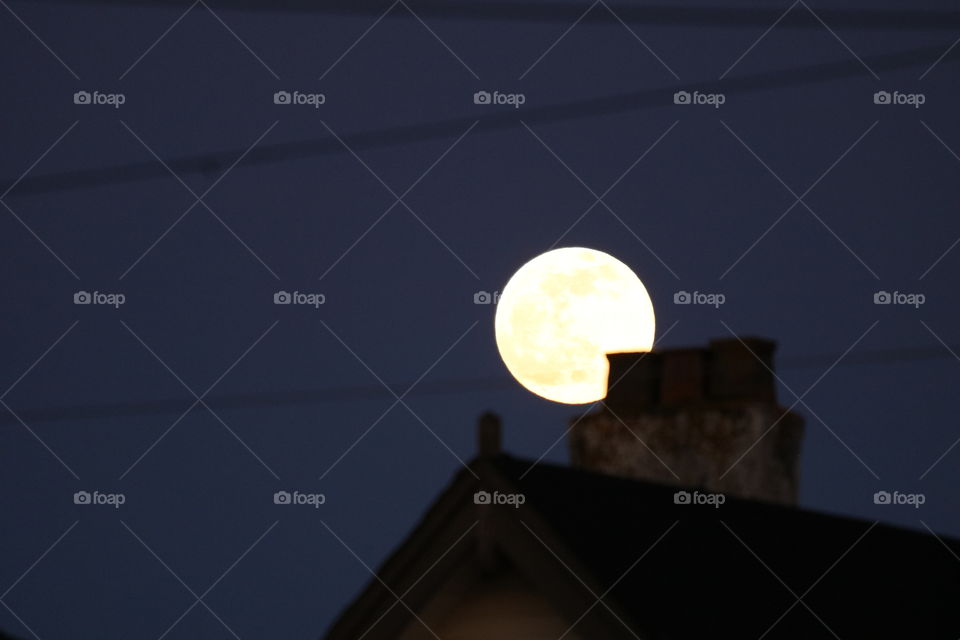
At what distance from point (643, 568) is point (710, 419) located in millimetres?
7498

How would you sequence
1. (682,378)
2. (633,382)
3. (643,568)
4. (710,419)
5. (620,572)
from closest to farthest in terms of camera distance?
(620,572) → (643,568) → (710,419) → (682,378) → (633,382)

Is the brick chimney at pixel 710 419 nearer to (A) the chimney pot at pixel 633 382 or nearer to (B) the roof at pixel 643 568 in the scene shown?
(A) the chimney pot at pixel 633 382

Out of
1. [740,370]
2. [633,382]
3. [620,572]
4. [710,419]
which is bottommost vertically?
[620,572]

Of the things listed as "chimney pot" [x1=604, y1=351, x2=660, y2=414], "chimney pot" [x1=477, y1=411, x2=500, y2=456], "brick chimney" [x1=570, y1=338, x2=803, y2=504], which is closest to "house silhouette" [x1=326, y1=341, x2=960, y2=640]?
"chimney pot" [x1=477, y1=411, x2=500, y2=456]

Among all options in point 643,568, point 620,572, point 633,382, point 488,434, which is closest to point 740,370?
point 633,382

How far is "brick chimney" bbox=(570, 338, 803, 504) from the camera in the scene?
16844mm

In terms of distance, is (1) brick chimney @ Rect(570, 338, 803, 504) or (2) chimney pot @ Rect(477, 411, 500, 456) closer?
(2) chimney pot @ Rect(477, 411, 500, 456)

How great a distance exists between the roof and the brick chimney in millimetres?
5676

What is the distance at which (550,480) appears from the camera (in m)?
10.3

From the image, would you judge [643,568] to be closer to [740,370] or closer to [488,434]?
[488,434]

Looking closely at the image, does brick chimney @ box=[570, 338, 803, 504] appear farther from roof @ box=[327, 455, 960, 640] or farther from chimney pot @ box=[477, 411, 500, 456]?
chimney pot @ box=[477, 411, 500, 456]

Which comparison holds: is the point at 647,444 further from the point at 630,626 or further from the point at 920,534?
the point at 630,626

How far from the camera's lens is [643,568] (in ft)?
31.5

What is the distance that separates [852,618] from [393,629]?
2.45 m
